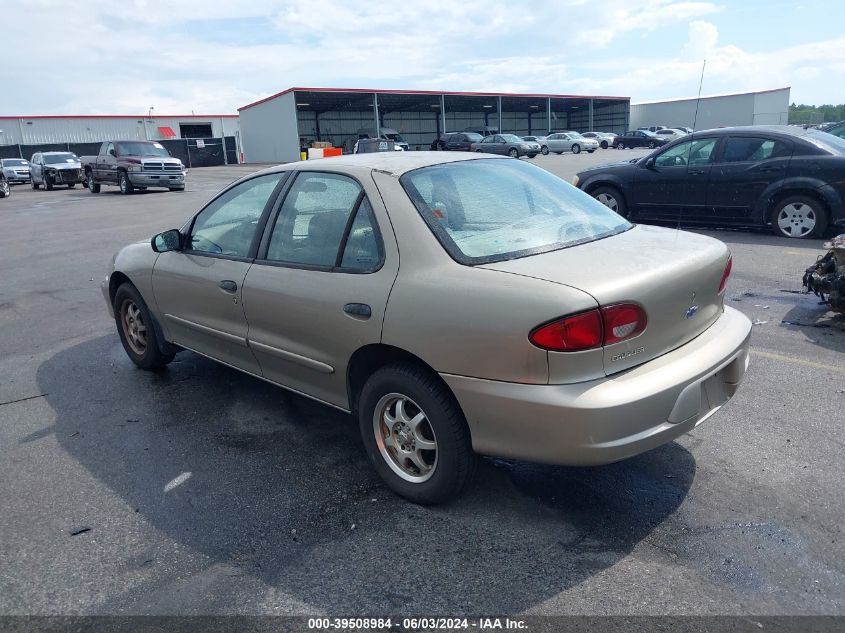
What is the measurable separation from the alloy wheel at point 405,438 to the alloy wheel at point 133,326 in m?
2.67

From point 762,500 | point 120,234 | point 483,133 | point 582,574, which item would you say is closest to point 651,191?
point 762,500

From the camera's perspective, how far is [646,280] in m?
2.88

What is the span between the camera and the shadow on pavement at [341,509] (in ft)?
8.69

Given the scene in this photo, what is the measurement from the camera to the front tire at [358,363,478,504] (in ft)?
9.65

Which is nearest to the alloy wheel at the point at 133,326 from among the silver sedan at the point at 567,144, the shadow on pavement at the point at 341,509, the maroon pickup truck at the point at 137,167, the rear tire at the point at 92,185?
the shadow on pavement at the point at 341,509

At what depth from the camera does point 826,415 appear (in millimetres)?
3988

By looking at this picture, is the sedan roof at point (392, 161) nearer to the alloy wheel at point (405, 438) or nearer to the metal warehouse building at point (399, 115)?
the alloy wheel at point (405, 438)

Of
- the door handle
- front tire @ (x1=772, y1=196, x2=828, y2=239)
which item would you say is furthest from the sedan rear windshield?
front tire @ (x1=772, y1=196, x2=828, y2=239)

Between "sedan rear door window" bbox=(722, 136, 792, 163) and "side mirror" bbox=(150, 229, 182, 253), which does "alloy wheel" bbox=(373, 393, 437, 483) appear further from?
"sedan rear door window" bbox=(722, 136, 792, 163)

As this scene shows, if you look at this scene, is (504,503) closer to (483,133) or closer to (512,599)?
(512,599)

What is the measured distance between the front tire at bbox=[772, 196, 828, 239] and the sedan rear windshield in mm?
6973

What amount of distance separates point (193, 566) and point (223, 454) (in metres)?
1.07

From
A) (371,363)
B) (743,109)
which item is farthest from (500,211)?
(743,109)

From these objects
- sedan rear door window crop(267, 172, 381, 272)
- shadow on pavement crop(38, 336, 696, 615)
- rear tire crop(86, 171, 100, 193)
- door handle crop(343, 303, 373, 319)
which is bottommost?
shadow on pavement crop(38, 336, 696, 615)
